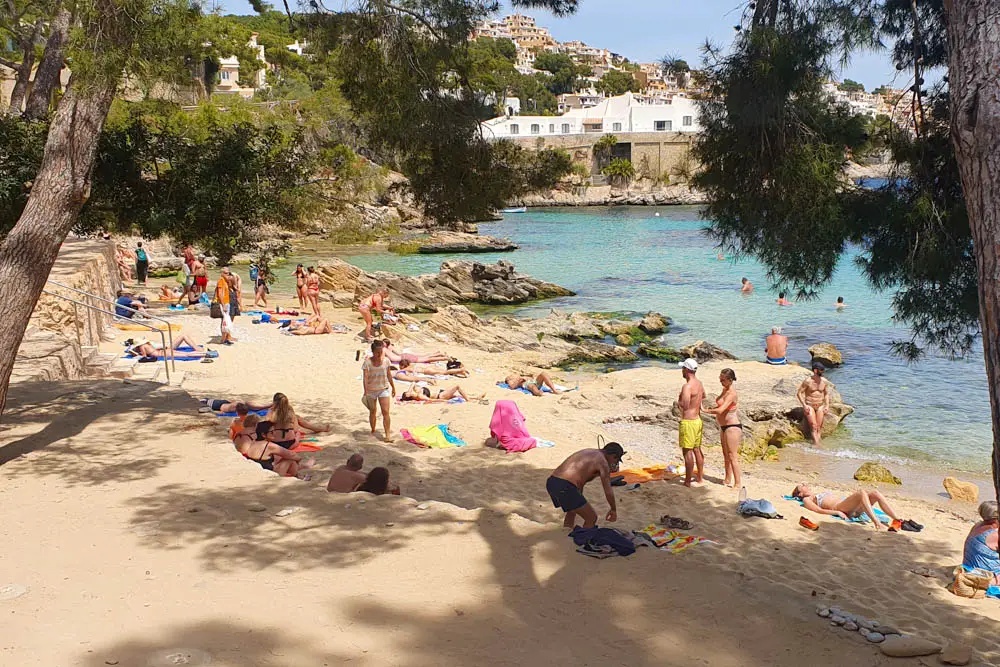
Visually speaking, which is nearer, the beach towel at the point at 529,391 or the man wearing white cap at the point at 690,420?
the man wearing white cap at the point at 690,420

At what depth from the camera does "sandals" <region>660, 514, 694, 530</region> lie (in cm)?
805

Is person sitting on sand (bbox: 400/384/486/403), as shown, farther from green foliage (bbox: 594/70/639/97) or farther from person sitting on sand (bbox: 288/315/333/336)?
green foliage (bbox: 594/70/639/97)

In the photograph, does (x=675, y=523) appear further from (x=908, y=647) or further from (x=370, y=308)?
(x=370, y=308)

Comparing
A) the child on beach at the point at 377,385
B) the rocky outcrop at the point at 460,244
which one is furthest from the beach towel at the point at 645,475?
the rocky outcrop at the point at 460,244

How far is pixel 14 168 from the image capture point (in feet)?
27.6

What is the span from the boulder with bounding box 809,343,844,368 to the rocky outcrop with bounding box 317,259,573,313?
11.2 meters

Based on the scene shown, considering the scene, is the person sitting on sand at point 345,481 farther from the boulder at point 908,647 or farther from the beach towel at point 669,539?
the boulder at point 908,647

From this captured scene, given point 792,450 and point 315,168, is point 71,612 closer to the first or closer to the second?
point 315,168

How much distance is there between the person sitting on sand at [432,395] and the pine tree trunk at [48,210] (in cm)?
688

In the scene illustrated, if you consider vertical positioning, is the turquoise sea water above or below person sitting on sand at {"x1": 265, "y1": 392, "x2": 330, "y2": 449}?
Answer: below

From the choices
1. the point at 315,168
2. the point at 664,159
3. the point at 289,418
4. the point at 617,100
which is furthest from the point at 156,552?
the point at 617,100

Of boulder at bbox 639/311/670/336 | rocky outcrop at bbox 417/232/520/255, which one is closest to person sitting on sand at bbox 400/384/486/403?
boulder at bbox 639/311/670/336

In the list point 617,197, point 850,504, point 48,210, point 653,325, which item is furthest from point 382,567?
point 617,197

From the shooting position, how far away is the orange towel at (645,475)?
997 centimetres
